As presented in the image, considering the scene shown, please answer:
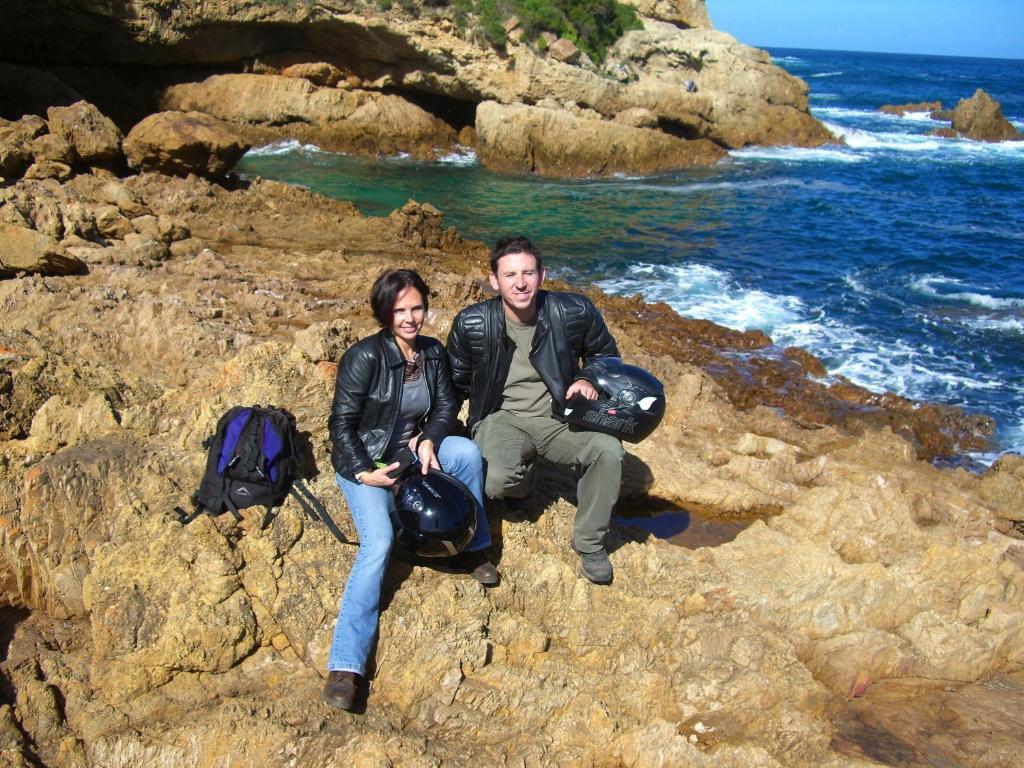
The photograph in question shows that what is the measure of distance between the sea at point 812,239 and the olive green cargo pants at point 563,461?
7147mm

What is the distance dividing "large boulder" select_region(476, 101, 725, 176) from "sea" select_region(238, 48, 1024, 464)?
40.3 inches

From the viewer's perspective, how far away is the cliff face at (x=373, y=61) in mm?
25391

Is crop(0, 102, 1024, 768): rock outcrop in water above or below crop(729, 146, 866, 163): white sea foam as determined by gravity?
below

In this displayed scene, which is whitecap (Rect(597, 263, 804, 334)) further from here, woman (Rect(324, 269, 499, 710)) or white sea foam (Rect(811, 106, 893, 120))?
white sea foam (Rect(811, 106, 893, 120))

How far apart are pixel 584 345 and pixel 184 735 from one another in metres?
2.68

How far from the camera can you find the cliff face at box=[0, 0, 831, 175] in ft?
83.3

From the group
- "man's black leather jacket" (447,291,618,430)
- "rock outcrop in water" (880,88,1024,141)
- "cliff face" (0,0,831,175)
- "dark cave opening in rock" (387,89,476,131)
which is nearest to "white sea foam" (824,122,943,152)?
"rock outcrop in water" (880,88,1024,141)

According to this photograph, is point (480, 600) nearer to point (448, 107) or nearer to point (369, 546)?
point (369, 546)

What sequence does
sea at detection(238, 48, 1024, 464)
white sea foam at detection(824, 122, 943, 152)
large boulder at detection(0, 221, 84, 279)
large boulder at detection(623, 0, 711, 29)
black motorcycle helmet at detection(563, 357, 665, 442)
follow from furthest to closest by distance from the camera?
white sea foam at detection(824, 122, 943, 152)
large boulder at detection(623, 0, 711, 29)
sea at detection(238, 48, 1024, 464)
large boulder at detection(0, 221, 84, 279)
black motorcycle helmet at detection(563, 357, 665, 442)

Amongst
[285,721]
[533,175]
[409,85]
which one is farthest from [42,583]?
[409,85]

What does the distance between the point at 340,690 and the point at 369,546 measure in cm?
65

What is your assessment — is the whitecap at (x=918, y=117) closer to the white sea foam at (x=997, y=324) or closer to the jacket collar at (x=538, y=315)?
the white sea foam at (x=997, y=324)

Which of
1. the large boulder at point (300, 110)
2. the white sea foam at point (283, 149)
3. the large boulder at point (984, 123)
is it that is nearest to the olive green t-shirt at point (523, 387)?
the white sea foam at point (283, 149)

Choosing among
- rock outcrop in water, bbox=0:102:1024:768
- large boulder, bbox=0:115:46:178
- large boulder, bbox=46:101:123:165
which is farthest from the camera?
large boulder, bbox=46:101:123:165
